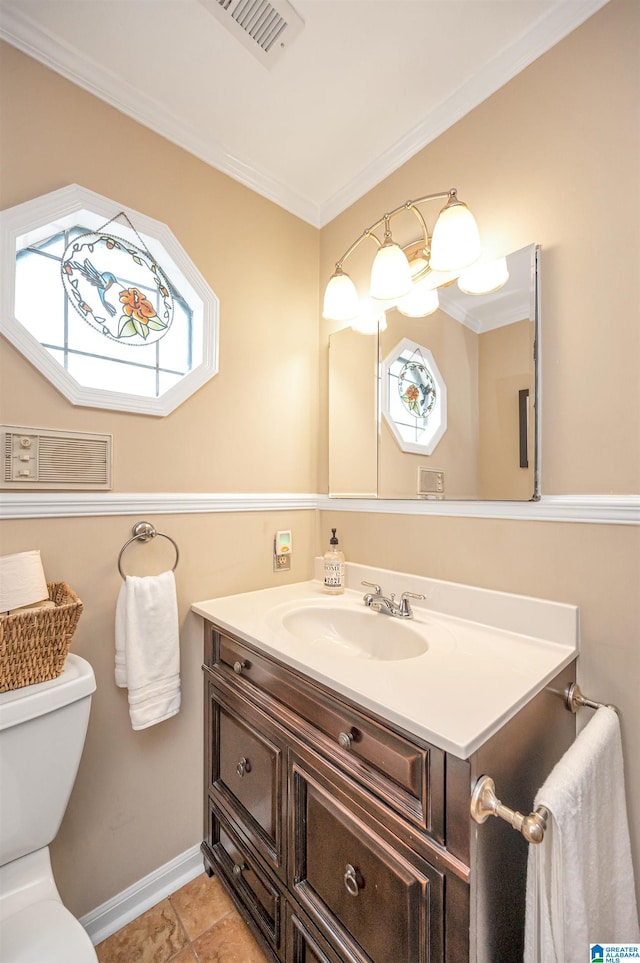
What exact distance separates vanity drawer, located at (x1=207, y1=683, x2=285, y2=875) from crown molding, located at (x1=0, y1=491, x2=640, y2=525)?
62 cm

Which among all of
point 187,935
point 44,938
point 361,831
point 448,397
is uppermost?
point 448,397

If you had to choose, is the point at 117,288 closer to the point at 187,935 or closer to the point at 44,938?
the point at 44,938

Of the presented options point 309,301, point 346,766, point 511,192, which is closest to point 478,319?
point 511,192

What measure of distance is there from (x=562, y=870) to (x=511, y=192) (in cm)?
155

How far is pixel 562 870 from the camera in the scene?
27.3 inches

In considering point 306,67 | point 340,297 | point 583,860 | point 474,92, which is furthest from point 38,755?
point 474,92

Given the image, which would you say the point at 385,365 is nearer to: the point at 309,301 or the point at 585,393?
the point at 309,301

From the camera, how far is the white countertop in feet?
2.45

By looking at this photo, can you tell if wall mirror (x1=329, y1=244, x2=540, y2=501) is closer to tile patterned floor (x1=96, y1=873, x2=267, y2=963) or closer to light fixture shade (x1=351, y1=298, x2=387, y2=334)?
light fixture shade (x1=351, y1=298, x2=387, y2=334)

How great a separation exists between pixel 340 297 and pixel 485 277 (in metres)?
0.51

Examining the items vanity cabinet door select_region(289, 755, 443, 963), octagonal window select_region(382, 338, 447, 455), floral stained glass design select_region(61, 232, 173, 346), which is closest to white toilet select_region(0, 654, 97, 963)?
vanity cabinet door select_region(289, 755, 443, 963)

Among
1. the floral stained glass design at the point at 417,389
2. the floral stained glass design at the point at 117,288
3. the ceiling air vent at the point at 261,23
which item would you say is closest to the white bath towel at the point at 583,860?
the floral stained glass design at the point at 417,389

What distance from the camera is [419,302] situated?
1380mm

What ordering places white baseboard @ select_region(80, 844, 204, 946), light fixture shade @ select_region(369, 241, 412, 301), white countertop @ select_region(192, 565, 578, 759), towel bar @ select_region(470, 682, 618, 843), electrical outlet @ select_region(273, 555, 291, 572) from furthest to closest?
electrical outlet @ select_region(273, 555, 291, 572) → light fixture shade @ select_region(369, 241, 412, 301) → white baseboard @ select_region(80, 844, 204, 946) → white countertop @ select_region(192, 565, 578, 759) → towel bar @ select_region(470, 682, 618, 843)
